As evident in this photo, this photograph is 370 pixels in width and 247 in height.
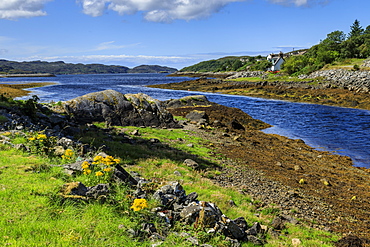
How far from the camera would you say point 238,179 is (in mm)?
14648

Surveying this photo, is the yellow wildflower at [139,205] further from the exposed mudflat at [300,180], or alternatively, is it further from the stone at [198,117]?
the stone at [198,117]

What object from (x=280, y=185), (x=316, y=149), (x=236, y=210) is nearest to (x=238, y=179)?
(x=280, y=185)

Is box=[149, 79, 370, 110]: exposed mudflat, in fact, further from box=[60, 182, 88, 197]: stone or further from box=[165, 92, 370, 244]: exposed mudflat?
box=[60, 182, 88, 197]: stone

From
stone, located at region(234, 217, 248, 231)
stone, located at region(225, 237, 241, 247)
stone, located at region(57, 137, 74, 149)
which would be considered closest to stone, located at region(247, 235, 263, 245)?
stone, located at region(234, 217, 248, 231)

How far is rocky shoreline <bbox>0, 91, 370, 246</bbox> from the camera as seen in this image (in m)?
11.8

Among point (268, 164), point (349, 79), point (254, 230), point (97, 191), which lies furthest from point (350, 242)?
point (349, 79)

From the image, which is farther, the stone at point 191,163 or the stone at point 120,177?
the stone at point 191,163

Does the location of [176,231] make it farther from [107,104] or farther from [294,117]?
[294,117]

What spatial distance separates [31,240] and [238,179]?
11312mm

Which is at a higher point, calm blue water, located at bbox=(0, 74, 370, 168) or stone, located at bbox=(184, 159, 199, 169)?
stone, located at bbox=(184, 159, 199, 169)

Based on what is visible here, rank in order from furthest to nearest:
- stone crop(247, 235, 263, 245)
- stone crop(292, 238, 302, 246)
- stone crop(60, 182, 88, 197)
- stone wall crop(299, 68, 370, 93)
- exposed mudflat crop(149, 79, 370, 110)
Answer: stone wall crop(299, 68, 370, 93), exposed mudflat crop(149, 79, 370, 110), stone crop(292, 238, 302, 246), stone crop(247, 235, 263, 245), stone crop(60, 182, 88, 197)

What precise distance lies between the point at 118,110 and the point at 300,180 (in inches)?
685

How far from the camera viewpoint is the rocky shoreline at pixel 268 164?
11766mm

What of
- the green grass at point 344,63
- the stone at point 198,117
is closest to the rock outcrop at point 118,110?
the stone at point 198,117
